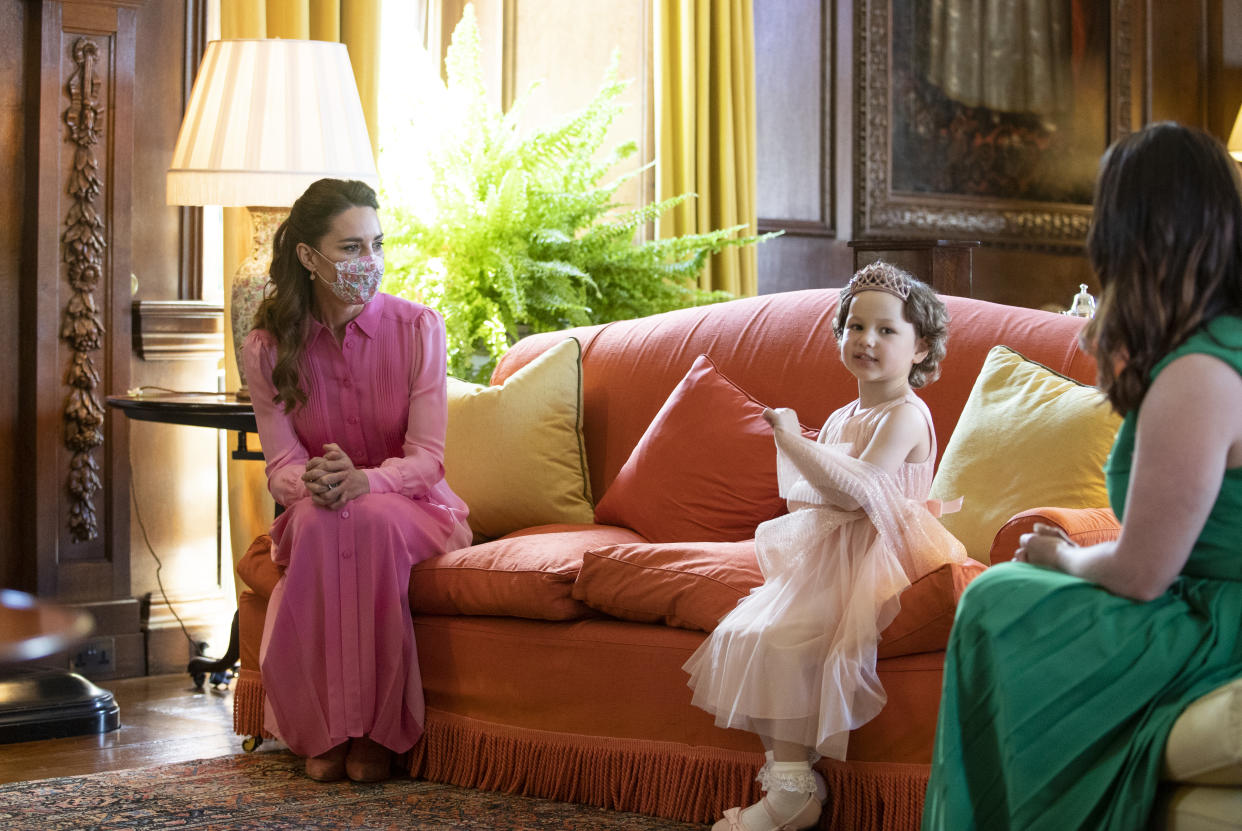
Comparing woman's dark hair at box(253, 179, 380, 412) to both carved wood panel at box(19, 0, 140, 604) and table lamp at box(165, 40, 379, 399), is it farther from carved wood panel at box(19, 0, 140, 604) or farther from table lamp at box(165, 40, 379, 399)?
carved wood panel at box(19, 0, 140, 604)

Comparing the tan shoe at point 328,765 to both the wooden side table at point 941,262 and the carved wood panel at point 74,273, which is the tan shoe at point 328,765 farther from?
the wooden side table at point 941,262

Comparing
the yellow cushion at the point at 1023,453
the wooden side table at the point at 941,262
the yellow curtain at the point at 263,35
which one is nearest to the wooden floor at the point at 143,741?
the yellow curtain at the point at 263,35

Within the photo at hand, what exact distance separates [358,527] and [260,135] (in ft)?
3.78

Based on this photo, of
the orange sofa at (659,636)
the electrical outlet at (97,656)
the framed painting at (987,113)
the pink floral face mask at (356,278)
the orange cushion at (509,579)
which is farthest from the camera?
the framed painting at (987,113)

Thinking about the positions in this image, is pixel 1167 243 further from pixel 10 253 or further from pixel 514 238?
pixel 10 253

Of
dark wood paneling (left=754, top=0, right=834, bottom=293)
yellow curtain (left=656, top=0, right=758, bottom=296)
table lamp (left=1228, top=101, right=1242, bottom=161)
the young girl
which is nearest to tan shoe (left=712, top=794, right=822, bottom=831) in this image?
the young girl

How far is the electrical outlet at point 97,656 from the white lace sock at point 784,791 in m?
2.17

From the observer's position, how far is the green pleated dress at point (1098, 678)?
4.83ft

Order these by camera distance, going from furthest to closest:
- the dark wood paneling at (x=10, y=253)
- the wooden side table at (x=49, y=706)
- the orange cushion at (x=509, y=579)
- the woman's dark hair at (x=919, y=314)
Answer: the dark wood paneling at (x=10, y=253)
the wooden side table at (x=49, y=706)
the orange cushion at (x=509, y=579)
the woman's dark hair at (x=919, y=314)

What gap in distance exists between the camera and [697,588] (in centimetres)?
236

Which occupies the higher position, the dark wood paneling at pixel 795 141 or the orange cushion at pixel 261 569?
the dark wood paneling at pixel 795 141

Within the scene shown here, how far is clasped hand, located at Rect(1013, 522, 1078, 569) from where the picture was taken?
164 centimetres

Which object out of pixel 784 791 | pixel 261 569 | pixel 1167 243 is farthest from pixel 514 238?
pixel 1167 243

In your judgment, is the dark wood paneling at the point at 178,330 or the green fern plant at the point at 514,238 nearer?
the dark wood paneling at the point at 178,330
